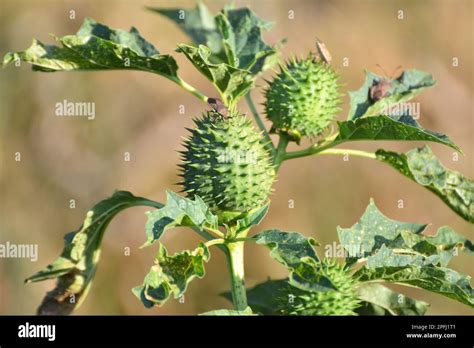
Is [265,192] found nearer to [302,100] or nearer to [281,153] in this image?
[281,153]

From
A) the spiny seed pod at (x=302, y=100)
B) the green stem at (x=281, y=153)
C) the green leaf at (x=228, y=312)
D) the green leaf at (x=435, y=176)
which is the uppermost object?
the spiny seed pod at (x=302, y=100)

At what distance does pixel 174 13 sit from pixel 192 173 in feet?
3.21

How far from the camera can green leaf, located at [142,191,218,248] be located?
5.46ft

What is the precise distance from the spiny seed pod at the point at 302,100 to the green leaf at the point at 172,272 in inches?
24.0

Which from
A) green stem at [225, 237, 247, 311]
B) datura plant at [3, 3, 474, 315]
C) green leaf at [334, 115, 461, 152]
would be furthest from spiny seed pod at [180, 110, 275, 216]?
green leaf at [334, 115, 461, 152]

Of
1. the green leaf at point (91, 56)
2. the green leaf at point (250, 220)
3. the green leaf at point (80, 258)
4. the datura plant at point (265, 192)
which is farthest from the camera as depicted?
the green leaf at point (80, 258)

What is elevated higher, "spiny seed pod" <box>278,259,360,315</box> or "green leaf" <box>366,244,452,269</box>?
"green leaf" <box>366,244,452,269</box>

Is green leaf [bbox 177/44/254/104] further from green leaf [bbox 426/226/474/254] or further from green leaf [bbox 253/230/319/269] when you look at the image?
green leaf [bbox 426/226/474/254]

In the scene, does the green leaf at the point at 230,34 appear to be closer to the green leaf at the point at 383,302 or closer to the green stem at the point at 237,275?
the green stem at the point at 237,275

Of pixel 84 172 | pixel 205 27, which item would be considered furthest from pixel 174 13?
pixel 84 172

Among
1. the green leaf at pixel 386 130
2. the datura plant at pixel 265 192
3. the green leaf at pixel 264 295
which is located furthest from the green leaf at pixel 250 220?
the green leaf at pixel 264 295

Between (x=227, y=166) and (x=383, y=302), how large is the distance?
657mm

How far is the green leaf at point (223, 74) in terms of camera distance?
1952 mm
